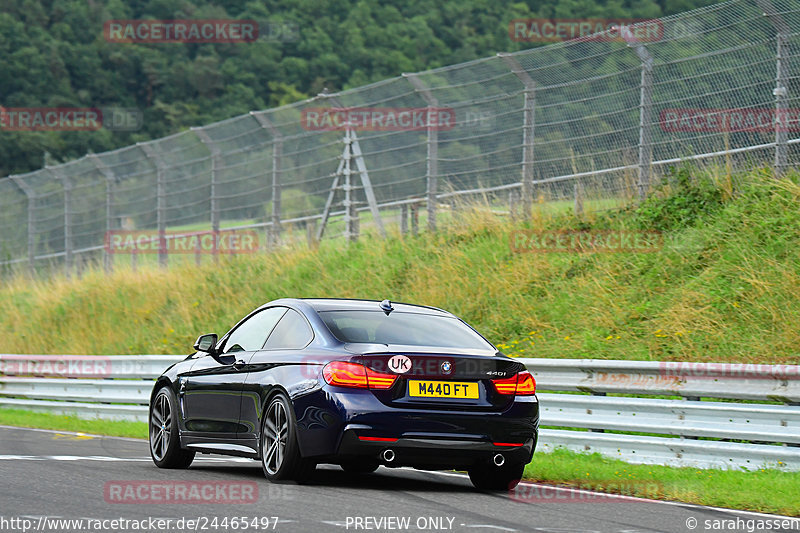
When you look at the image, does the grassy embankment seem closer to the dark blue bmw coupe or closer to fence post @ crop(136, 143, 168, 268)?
the dark blue bmw coupe

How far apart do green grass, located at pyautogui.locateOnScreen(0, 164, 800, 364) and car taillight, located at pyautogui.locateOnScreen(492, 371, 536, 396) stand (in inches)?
149

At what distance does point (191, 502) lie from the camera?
25.4 feet

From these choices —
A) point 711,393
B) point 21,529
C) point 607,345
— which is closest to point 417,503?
point 21,529

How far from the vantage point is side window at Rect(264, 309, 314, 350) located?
9.15 meters

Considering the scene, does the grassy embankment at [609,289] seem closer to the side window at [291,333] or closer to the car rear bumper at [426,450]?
the car rear bumper at [426,450]

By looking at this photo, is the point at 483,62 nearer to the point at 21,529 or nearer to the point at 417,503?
the point at 417,503

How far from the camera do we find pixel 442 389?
855 cm
